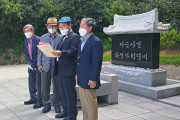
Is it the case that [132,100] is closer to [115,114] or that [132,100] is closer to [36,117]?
[115,114]

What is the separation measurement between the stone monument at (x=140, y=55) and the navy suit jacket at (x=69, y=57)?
109 inches

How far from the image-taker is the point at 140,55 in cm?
718

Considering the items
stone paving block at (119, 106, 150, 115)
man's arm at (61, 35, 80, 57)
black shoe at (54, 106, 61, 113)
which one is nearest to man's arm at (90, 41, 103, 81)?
man's arm at (61, 35, 80, 57)

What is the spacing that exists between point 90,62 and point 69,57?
0.71 metres

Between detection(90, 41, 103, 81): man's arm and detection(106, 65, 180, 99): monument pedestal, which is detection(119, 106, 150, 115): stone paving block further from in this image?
detection(90, 41, 103, 81): man's arm

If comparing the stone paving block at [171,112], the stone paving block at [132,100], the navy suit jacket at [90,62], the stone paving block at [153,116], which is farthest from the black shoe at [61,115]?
the stone paving block at [171,112]

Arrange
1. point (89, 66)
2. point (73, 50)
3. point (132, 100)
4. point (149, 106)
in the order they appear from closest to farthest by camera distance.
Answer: point (89, 66), point (73, 50), point (149, 106), point (132, 100)

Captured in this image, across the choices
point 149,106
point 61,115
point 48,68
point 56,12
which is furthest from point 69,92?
point 56,12

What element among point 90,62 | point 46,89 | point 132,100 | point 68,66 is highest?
point 90,62

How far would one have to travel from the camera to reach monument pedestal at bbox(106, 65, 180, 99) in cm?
627

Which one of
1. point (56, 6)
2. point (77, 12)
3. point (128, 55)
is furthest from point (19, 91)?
point (77, 12)

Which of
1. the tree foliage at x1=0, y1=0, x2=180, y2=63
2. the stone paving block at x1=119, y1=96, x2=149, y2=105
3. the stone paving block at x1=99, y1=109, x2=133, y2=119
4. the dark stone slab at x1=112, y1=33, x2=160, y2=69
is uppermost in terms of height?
the tree foliage at x1=0, y1=0, x2=180, y2=63

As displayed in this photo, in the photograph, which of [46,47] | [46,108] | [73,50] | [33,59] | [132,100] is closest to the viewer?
[46,47]

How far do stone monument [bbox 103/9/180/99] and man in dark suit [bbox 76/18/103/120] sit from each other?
284cm
